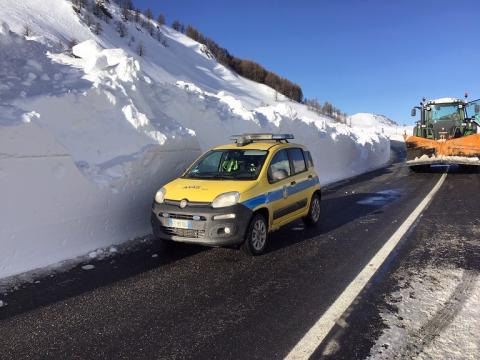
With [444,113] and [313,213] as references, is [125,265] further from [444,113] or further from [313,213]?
[444,113]

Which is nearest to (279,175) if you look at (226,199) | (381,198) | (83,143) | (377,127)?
(226,199)

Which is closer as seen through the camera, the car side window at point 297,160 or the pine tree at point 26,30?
the car side window at point 297,160

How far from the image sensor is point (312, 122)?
19.1 metres

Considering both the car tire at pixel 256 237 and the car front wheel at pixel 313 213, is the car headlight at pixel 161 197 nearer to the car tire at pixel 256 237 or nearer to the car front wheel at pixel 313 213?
the car tire at pixel 256 237

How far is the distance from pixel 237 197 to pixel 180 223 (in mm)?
851

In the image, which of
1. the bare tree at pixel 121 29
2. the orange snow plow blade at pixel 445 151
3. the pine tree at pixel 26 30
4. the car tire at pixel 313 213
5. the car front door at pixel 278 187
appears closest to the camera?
the car front door at pixel 278 187

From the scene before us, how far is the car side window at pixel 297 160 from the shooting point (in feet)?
25.7

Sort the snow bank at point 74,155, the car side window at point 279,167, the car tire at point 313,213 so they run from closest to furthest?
the snow bank at point 74,155 < the car side window at point 279,167 < the car tire at point 313,213

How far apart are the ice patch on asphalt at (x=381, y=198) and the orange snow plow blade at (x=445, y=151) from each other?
517 centimetres

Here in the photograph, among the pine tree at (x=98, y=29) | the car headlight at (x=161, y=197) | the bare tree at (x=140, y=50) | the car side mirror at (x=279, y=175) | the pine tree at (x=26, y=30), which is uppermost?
the pine tree at (x=98, y=29)

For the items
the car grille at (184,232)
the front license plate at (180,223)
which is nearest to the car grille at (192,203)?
the front license plate at (180,223)

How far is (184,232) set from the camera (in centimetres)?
613

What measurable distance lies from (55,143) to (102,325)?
3173 millimetres

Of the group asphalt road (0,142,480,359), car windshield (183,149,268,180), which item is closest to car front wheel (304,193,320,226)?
asphalt road (0,142,480,359)
